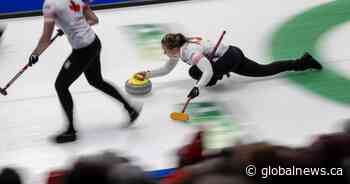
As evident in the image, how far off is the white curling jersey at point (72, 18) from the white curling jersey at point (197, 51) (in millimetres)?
776

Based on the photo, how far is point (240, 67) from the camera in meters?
4.78

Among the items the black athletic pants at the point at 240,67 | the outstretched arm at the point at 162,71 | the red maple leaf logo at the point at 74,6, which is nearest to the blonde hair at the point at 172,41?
the outstretched arm at the point at 162,71

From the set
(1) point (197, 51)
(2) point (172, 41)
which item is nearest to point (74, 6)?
(2) point (172, 41)

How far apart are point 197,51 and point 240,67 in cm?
44

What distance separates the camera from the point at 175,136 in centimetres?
427

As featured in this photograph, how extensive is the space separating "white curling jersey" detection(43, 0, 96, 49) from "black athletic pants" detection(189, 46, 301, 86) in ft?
3.49

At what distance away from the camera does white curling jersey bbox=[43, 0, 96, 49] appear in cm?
377

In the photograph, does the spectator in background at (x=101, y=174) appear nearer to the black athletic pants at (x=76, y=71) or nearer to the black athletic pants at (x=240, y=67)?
the black athletic pants at (x=76, y=71)

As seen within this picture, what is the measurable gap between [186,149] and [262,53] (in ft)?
11.1

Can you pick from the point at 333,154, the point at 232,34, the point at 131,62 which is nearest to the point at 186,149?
the point at 333,154

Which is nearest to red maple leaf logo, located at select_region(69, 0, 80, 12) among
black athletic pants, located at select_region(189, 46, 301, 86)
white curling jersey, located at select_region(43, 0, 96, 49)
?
white curling jersey, located at select_region(43, 0, 96, 49)

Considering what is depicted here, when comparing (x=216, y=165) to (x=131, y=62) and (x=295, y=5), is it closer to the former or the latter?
(x=131, y=62)

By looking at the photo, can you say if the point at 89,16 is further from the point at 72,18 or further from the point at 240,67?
the point at 240,67

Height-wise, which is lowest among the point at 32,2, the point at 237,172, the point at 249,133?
the point at 249,133
